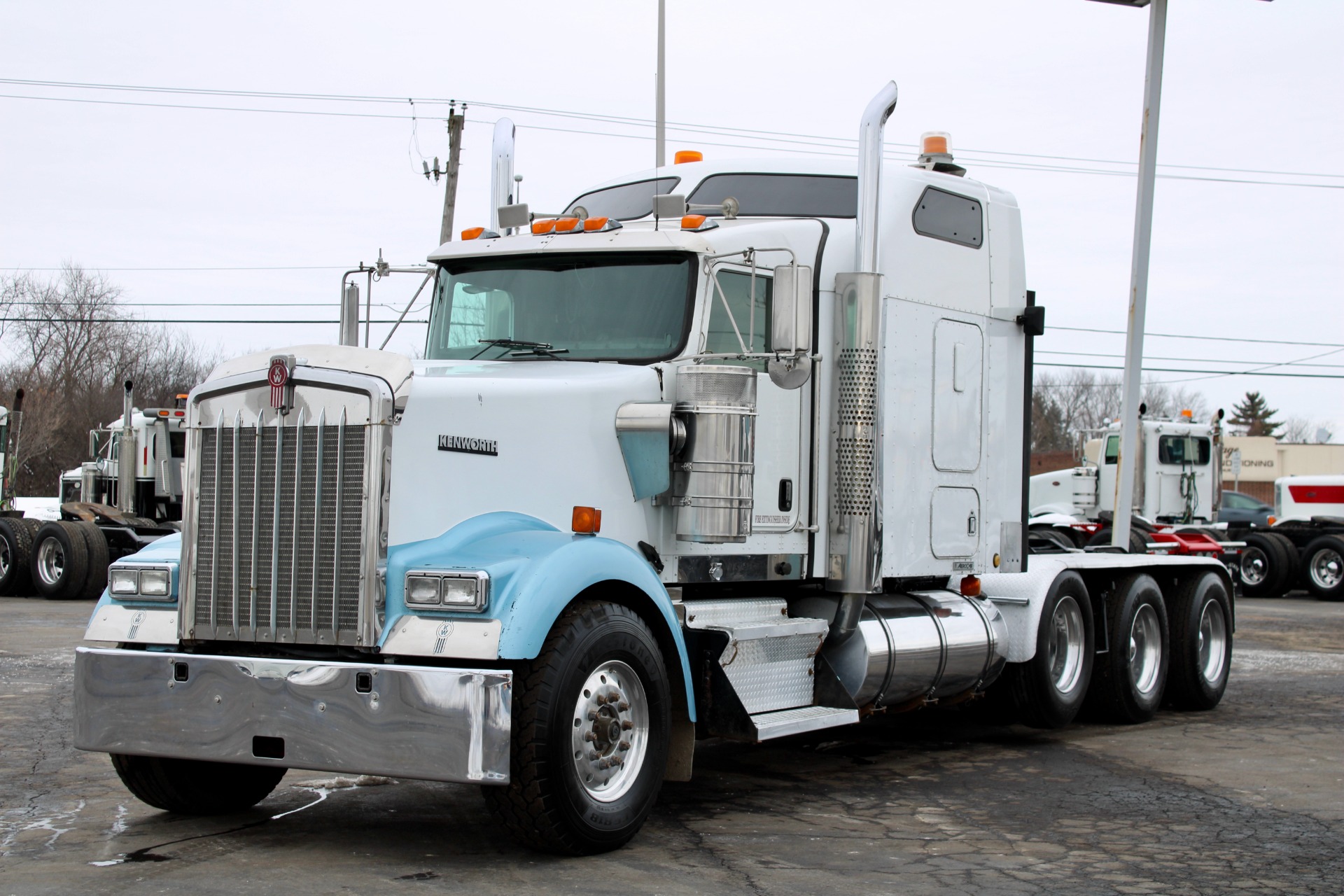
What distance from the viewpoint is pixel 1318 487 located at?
27.8 meters

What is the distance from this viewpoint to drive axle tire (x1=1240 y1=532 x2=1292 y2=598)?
1029 inches

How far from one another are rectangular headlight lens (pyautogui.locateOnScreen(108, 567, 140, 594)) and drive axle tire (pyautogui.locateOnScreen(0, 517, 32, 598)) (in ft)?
56.1

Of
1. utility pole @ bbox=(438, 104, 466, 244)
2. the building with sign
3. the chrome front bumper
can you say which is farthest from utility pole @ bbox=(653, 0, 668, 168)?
the building with sign

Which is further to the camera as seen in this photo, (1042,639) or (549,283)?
(1042,639)

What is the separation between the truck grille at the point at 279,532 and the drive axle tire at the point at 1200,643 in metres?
7.63

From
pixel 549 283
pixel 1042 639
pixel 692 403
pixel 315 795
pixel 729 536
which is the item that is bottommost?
pixel 315 795

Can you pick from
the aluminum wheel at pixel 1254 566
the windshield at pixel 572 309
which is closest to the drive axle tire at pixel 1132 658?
the windshield at pixel 572 309

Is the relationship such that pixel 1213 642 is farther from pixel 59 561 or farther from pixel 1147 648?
pixel 59 561

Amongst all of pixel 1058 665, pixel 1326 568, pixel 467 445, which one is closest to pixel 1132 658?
pixel 1058 665

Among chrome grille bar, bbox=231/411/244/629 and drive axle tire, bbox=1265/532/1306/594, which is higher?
chrome grille bar, bbox=231/411/244/629

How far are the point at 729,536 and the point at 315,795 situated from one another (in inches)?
100.0

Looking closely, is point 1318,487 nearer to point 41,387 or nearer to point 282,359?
point 282,359

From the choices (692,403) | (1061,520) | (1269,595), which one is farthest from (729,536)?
(1269,595)

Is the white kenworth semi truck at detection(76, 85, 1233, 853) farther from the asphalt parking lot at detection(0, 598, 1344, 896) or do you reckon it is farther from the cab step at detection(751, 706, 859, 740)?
the asphalt parking lot at detection(0, 598, 1344, 896)
